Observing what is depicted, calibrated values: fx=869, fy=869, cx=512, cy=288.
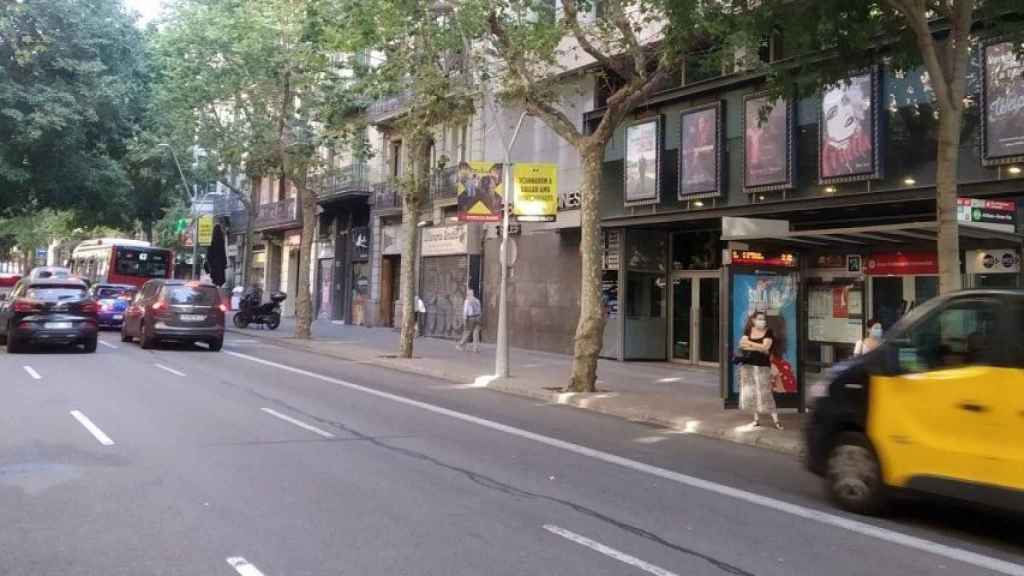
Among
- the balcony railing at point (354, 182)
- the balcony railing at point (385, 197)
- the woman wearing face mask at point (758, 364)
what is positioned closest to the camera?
the woman wearing face mask at point (758, 364)

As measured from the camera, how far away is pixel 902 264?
609 inches

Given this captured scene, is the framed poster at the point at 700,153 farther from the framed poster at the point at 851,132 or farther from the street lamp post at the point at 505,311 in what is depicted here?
the street lamp post at the point at 505,311

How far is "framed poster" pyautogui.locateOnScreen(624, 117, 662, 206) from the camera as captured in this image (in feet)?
65.4

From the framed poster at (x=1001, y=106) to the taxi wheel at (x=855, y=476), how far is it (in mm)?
8322

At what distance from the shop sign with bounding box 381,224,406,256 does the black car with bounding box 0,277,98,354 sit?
46.0 ft

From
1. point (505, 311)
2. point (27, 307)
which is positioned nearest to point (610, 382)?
point (505, 311)

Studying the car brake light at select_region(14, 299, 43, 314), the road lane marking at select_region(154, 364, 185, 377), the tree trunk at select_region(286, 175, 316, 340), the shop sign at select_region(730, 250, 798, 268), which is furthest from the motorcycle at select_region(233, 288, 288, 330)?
the shop sign at select_region(730, 250, 798, 268)

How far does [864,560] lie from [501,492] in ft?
9.51

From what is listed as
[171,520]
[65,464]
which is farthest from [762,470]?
[65,464]

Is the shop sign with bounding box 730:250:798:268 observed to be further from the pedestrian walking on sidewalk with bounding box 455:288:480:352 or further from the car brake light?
the car brake light

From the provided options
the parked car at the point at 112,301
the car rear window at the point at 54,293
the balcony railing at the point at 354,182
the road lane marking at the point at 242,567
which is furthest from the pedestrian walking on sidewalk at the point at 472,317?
the road lane marking at the point at 242,567

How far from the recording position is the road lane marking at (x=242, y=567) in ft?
16.5

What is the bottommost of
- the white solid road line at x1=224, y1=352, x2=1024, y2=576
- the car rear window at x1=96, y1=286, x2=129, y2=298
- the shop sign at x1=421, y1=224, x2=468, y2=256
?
the white solid road line at x1=224, y1=352, x2=1024, y2=576

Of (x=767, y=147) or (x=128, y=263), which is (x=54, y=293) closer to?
(x=767, y=147)
